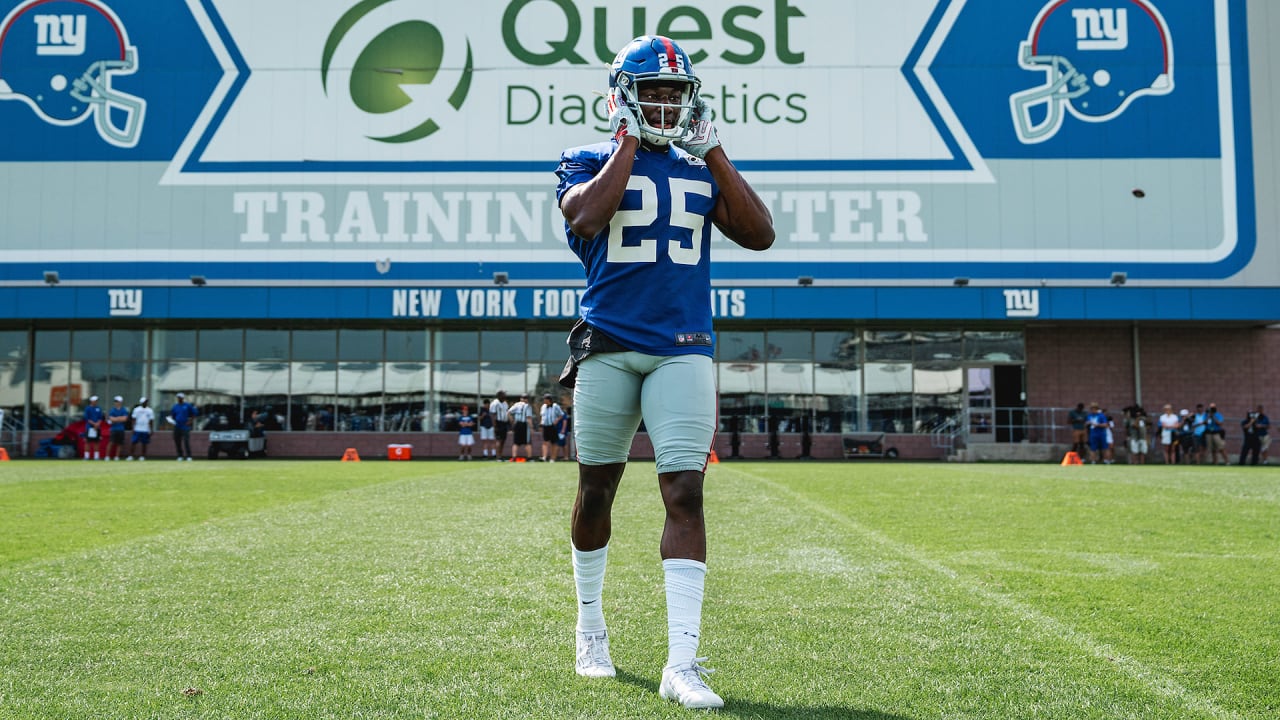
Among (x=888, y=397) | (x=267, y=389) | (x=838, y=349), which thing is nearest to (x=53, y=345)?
(x=267, y=389)

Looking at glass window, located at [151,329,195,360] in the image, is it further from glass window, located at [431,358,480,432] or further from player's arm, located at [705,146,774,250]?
player's arm, located at [705,146,774,250]

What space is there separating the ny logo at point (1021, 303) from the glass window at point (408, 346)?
54.7ft

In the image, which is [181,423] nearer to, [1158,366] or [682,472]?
[682,472]

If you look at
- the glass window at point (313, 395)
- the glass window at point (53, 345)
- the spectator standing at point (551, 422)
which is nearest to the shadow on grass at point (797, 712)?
the spectator standing at point (551, 422)

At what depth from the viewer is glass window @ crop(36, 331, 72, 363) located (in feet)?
101

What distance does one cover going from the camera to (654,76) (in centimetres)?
358

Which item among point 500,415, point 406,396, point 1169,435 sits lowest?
point 1169,435

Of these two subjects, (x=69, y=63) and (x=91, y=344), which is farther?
(x=91, y=344)

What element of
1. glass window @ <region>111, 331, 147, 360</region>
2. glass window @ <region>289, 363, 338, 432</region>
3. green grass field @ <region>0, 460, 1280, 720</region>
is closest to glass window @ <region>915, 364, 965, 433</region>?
glass window @ <region>289, 363, 338, 432</region>

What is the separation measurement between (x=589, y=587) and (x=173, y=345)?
30237 millimetres

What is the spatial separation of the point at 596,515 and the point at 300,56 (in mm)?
29858

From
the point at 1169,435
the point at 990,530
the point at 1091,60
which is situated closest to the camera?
the point at 990,530

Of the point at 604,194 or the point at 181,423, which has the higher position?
the point at 604,194

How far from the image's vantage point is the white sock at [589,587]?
149 inches
